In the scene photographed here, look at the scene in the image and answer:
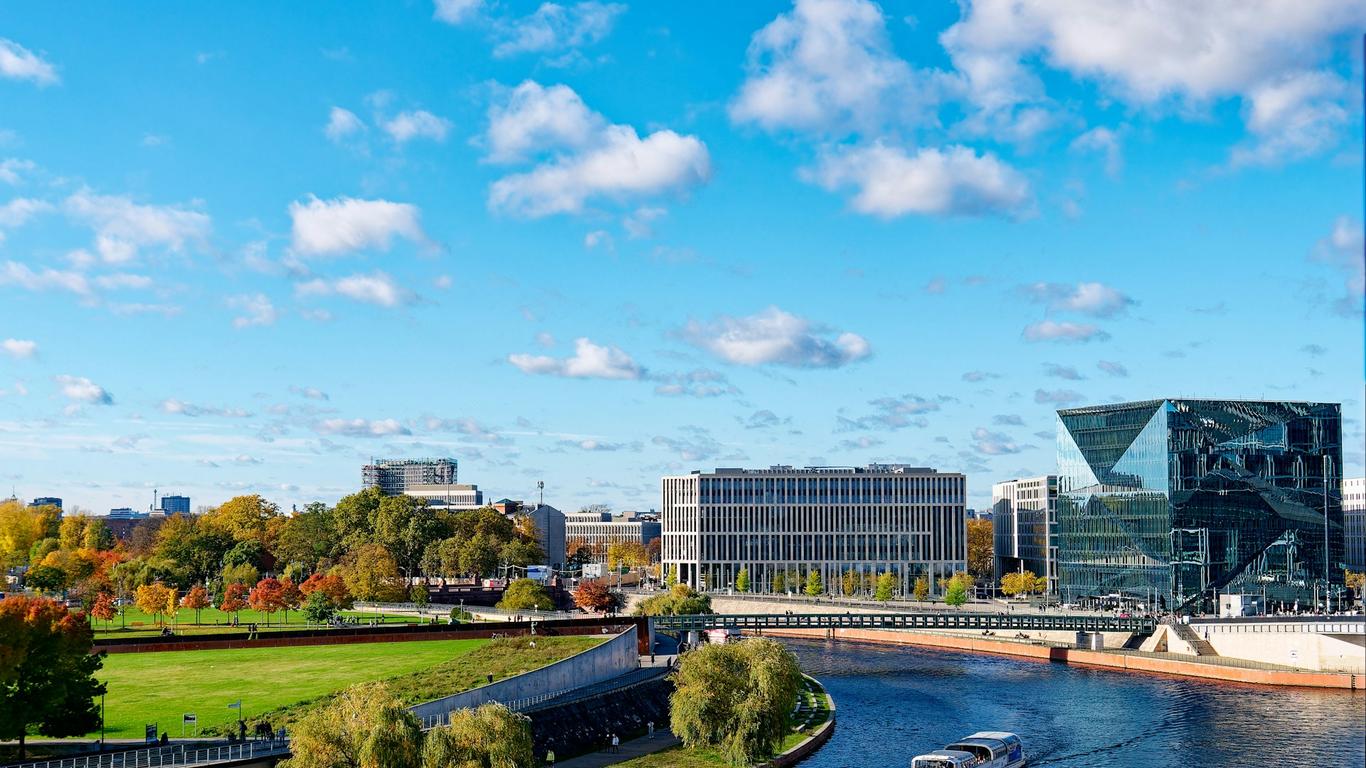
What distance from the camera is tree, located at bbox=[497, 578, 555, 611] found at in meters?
151

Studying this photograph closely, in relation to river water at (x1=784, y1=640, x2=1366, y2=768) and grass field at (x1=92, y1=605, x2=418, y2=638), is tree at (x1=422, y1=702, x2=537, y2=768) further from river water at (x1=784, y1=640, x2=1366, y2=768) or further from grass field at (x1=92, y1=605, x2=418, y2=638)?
grass field at (x1=92, y1=605, x2=418, y2=638)

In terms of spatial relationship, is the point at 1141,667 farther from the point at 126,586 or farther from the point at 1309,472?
the point at 126,586

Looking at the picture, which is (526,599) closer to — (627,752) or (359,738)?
(627,752)

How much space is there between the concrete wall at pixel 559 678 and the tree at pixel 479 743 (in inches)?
339

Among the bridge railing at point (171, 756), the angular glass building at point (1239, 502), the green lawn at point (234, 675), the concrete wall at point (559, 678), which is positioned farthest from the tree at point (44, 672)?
the angular glass building at point (1239, 502)

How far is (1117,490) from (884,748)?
11646 centimetres

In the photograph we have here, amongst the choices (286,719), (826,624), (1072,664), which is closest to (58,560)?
(826,624)

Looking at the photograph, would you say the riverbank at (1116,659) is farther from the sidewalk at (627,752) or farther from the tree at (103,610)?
the tree at (103,610)

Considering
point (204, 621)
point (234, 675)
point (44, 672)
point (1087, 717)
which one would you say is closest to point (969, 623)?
point (1087, 717)

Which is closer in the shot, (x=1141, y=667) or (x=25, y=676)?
(x=25, y=676)

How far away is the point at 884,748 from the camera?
88750mm

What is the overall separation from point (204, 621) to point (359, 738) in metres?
99.5

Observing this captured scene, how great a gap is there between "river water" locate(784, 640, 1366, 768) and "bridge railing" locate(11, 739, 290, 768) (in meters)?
34.4

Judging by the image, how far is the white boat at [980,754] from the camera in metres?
75.8
